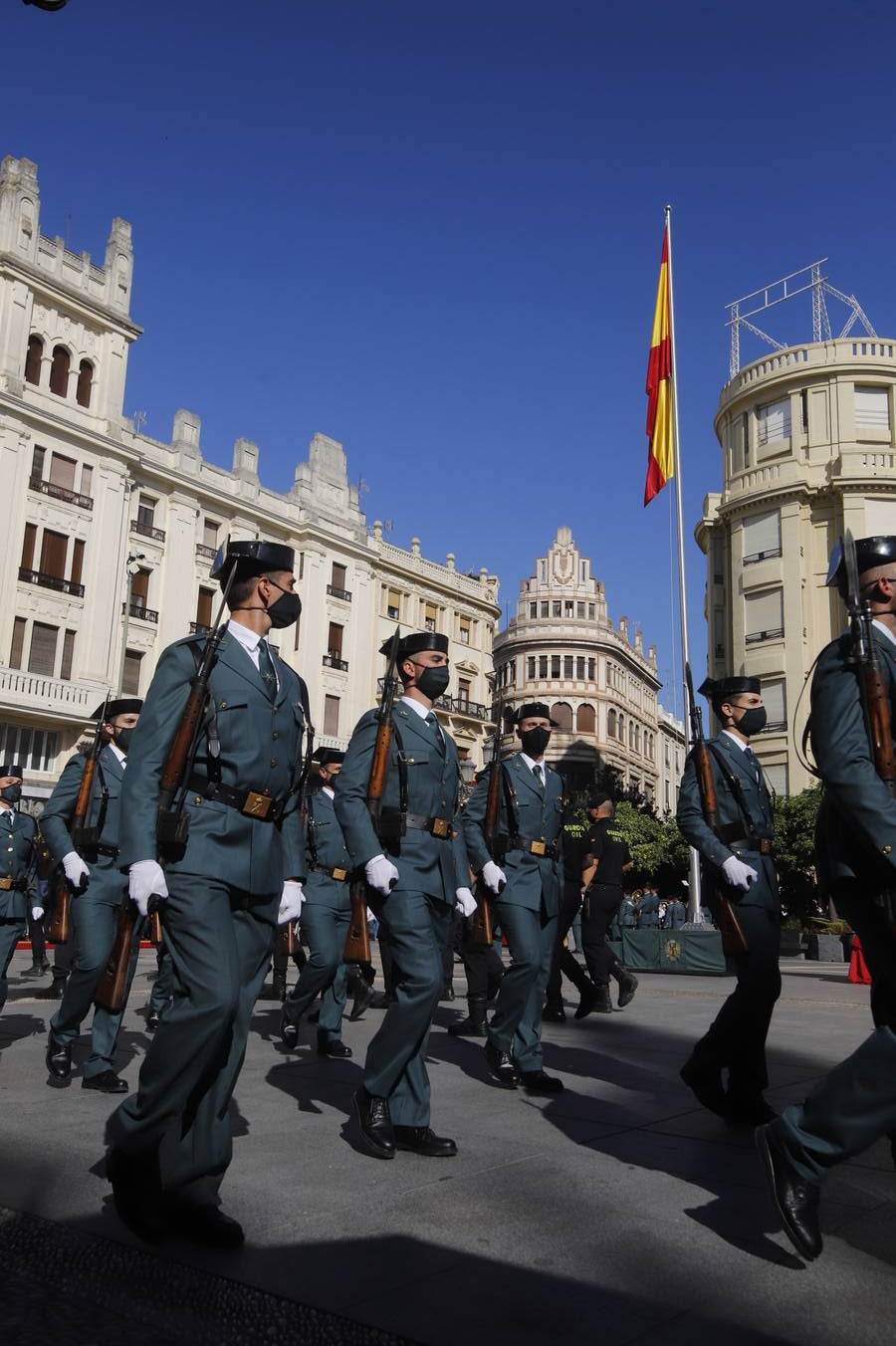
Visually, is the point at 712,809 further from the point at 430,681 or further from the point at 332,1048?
the point at 332,1048

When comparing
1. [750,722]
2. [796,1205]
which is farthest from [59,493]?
[796,1205]

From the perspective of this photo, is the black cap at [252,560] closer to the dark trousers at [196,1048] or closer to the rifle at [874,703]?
the dark trousers at [196,1048]

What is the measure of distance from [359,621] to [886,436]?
21759mm

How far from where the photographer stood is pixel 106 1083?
6199mm

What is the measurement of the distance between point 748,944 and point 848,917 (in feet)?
6.34

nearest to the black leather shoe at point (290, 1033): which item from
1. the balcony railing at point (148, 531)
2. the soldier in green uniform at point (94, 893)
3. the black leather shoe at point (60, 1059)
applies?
the soldier in green uniform at point (94, 893)

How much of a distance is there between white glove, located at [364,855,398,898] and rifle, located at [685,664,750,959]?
1.61 metres

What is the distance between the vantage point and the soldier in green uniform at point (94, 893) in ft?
20.8

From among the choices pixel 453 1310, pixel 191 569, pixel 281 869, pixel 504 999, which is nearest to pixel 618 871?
pixel 504 999

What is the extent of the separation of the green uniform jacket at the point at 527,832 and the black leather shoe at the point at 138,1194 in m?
3.35

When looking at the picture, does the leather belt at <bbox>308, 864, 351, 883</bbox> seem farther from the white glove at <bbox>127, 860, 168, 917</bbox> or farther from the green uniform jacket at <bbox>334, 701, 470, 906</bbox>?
the white glove at <bbox>127, 860, 168, 917</bbox>

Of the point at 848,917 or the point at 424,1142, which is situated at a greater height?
the point at 848,917

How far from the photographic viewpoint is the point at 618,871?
12305mm

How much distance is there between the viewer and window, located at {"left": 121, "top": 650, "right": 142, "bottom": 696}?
37.9 metres
